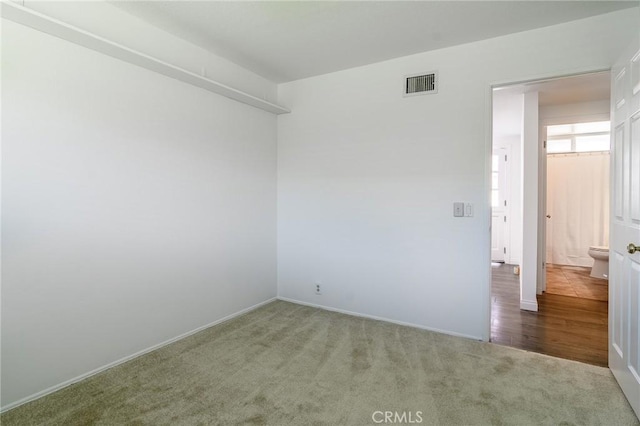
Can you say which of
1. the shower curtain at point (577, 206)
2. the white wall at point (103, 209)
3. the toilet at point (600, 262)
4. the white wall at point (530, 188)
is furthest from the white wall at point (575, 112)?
the white wall at point (103, 209)

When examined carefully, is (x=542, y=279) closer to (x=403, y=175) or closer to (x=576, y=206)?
(x=576, y=206)

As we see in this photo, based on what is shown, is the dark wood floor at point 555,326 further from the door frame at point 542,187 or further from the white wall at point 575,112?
the white wall at point 575,112

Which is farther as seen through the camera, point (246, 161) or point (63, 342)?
point (246, 161)

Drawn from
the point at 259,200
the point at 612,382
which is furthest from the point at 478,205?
the point at 259,200

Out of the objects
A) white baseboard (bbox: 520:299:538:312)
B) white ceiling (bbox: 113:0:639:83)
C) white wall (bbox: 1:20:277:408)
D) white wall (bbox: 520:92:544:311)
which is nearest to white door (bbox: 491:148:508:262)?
white wall (bbox: 520:92:544:311)

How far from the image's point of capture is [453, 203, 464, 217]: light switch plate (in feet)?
9.33

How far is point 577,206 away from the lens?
18.8ft

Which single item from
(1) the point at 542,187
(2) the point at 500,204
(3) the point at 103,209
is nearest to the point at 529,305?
(1) the point at 542,187

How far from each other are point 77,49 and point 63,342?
6.28 feet

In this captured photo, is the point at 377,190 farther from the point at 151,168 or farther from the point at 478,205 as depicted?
the point at 151,168

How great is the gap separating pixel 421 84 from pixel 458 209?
3.95ft

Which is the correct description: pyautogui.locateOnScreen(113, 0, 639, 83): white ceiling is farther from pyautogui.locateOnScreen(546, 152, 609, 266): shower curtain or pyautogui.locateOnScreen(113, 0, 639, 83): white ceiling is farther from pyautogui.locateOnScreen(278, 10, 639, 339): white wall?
pyautogui.locateOnScreen(546, 152, 609, 266): shower curtain

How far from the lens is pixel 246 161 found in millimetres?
3426
